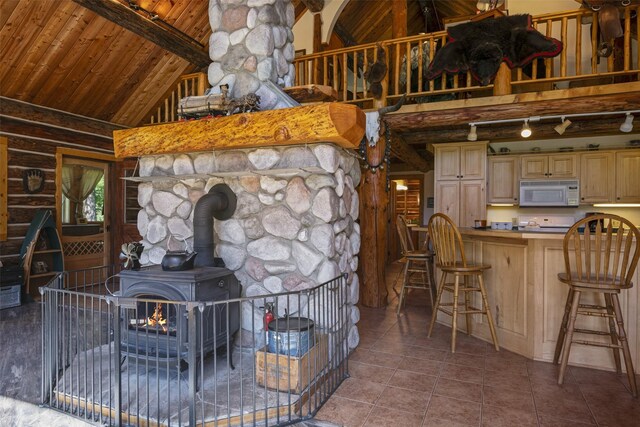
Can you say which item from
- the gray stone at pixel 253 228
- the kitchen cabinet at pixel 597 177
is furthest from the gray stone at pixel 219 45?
the kitchen cabinet at pixel 597 177

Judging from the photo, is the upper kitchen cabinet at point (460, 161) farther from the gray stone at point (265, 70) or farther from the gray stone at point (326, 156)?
the gray stone at point (326, 156)

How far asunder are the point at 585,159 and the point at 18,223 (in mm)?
8118

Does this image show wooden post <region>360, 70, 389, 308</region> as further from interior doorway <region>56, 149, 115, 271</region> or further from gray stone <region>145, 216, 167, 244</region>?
interior doorway <region>56, 149, 115, 271</region>

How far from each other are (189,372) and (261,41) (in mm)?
2501

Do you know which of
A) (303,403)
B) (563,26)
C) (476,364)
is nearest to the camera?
(303,403)

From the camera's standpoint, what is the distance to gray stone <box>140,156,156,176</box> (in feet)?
10.8

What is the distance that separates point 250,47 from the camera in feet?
10.3

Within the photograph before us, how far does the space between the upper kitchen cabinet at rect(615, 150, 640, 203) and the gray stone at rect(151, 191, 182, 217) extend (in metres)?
5.95

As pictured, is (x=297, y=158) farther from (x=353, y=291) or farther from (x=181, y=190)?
(x=353, y=291)

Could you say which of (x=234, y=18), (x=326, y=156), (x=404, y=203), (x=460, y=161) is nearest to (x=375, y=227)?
(x=460, y=161)

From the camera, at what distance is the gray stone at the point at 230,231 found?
117 inches

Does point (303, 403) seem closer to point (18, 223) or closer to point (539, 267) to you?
point (539, 267)

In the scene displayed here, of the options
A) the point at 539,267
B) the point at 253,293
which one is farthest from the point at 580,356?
the point at 253,293

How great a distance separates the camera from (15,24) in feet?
14.1
